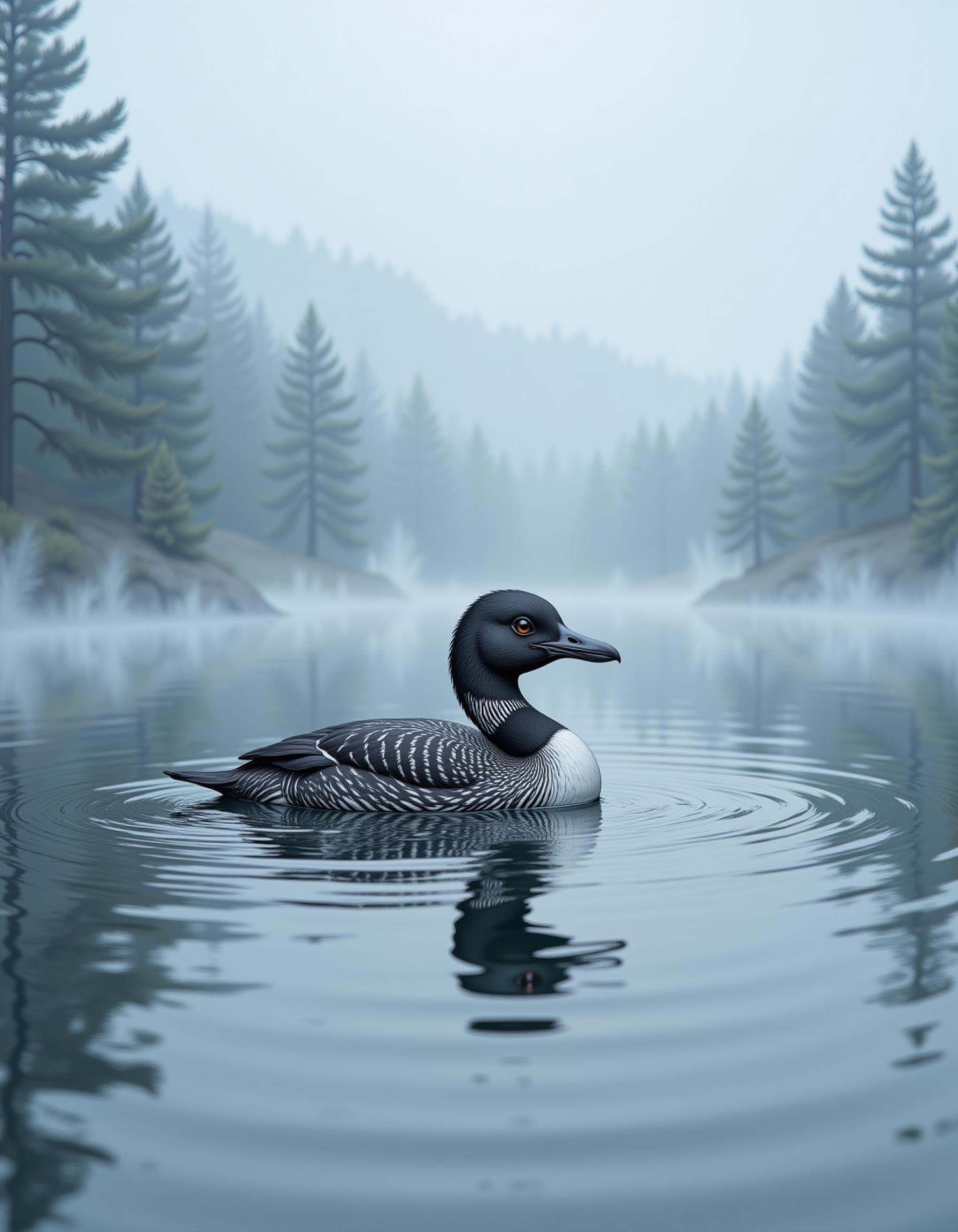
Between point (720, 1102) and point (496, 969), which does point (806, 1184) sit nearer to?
point (720, 1102)

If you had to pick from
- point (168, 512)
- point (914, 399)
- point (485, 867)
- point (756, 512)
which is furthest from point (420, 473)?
point (485, 867)

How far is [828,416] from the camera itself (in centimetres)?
5825

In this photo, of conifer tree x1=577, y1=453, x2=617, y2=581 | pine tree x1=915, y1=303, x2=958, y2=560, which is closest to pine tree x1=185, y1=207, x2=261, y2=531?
conifer tree x1=577, y1=453, x2=617, y2=581

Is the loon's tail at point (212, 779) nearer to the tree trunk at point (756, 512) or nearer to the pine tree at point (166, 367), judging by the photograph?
the pine tree at point (166, 367)

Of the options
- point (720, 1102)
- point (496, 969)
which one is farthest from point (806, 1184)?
point (496, 969)

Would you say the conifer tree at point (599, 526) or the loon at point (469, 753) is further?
the conifer tree at point (599, 526)

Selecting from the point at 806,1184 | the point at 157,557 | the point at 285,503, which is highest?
the point at 285,503

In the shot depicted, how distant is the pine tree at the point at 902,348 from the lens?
4694cm

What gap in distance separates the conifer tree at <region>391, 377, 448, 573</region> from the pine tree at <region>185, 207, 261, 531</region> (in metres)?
13.1

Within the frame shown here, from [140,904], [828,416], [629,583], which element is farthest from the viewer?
[629,583]

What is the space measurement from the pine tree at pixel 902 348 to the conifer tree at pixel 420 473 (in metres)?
38.2

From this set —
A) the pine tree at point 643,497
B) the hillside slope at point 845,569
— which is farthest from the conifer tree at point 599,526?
the hillside slope at point 845,569

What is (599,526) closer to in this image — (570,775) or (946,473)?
(946,473)

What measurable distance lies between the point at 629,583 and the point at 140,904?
93436 mm
